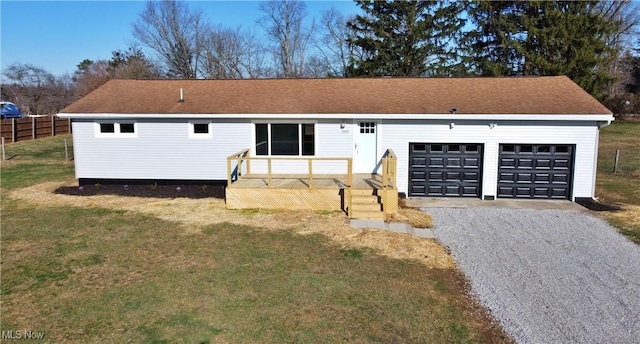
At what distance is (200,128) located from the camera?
13797mm

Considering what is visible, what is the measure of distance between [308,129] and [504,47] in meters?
20.6

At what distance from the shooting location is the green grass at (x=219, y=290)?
17.0 ft

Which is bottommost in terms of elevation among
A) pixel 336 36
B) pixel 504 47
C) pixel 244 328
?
pixel 244 328

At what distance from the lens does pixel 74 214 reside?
10797 millimetres

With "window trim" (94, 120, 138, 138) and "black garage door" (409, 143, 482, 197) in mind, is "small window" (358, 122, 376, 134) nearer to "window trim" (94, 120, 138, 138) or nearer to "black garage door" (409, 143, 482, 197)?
"black garage door" (409, 143, 482, 197)

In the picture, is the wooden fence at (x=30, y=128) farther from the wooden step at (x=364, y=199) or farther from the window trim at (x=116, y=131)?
the wooden step at (x=364, y=199)

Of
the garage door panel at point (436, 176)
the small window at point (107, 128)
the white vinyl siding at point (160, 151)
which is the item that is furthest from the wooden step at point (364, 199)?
the small window at point (107, 128)

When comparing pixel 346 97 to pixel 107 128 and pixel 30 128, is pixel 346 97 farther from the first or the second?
pixel 30 128

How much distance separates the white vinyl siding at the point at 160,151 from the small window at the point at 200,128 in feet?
0.62

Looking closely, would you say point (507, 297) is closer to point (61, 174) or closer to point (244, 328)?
point (244, 328)

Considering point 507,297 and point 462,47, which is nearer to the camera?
point 507,297

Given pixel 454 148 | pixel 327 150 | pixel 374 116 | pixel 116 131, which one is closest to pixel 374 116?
pixel 374 116

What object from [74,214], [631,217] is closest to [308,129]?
[74,214]

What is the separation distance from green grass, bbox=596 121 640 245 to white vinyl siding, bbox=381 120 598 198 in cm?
123
